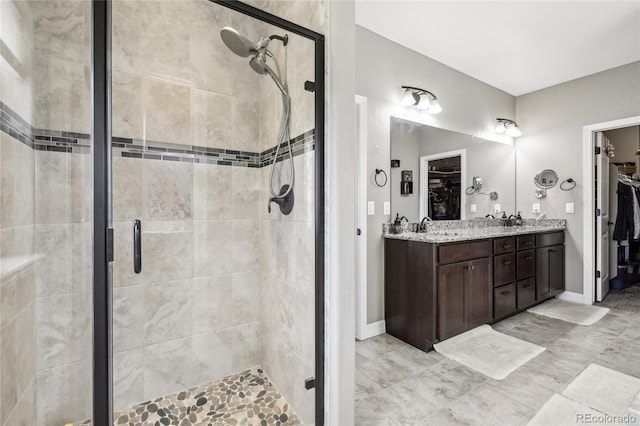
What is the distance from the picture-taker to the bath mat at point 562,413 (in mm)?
1562

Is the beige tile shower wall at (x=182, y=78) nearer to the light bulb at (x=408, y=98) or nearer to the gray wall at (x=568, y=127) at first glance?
the light bulb at (x=408, y=98)

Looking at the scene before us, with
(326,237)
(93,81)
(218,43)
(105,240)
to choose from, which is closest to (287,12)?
(218,43)

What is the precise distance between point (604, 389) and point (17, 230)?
3.22 meters

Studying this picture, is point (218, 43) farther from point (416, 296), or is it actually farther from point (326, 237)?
point (416, 296)

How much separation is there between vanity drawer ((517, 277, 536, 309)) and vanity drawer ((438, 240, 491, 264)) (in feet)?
2.63

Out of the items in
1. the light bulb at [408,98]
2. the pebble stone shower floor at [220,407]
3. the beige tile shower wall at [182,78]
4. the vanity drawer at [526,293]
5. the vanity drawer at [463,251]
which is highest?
the light bulb at [408,98]

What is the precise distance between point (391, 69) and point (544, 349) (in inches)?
108

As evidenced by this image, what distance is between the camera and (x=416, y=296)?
241 centimetres

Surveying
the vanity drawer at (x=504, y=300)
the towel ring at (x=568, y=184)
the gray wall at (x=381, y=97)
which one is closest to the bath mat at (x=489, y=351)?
the vanity drawer at (x=504, y=300)

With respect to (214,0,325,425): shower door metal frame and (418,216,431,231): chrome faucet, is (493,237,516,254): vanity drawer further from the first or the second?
(214,0,325,425): shower door metal frame

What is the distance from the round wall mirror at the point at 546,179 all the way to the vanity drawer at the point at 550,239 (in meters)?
0.63

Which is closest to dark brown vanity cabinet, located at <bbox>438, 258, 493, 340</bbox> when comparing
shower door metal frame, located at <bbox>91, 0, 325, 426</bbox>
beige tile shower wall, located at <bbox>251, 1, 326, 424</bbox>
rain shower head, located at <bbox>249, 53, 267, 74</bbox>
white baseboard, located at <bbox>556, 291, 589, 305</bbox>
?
beige tile shower wall, located at <bbox>251, 1, 326, 424</bbox>

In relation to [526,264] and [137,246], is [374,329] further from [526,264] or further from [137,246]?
[137,246]

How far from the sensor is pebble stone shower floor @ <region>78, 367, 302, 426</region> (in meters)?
1.63
